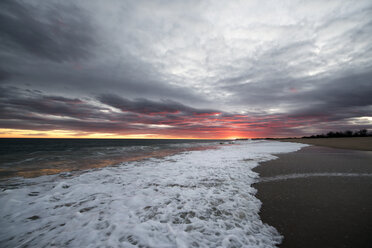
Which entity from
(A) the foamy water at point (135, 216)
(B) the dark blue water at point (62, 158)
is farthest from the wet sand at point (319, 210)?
(B) the dark blue water at point (62, 158)

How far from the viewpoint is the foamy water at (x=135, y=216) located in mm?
3156

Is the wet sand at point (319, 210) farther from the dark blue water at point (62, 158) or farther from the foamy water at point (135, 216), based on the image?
the dark blue water at point (62, 158)

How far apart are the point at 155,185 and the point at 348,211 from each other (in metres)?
6.80

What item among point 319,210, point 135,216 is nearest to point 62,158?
point 135,216

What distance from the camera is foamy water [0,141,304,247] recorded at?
316cm

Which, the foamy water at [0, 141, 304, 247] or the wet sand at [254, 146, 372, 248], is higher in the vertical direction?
the wet sand at [254, 146, 372, 248]

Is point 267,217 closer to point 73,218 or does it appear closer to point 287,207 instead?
point 287,207

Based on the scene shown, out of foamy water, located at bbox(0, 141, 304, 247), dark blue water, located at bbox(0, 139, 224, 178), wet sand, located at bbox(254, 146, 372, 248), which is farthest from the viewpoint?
dark blue water, located at bbox(0, 139, 224, 178)

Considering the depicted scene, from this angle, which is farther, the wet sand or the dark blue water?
the dark blue water

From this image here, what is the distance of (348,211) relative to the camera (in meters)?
3.97

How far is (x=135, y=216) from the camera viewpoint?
4.11 m

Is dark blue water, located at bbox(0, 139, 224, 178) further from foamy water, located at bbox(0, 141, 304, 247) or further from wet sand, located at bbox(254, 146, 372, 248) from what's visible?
wet sand, located at bbox(254, 146, 372, 248)

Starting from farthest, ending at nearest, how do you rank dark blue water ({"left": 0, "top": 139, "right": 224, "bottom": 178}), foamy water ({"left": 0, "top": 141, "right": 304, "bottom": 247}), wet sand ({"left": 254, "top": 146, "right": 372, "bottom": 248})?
dark blue water ({"left": 0, "top": 139, "right": 224, "bottom": 178}) < foamy water ({"left": 0, "top": 141, "right": 304, "bottom": 247}) < wet sand ({"left": 254, "top": 146, "right": 372, "bottom": 248})

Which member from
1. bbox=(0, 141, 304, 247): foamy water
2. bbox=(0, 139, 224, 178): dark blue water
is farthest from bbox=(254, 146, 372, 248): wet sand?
bbox=(0, 139, 224, 178): dark blue water
